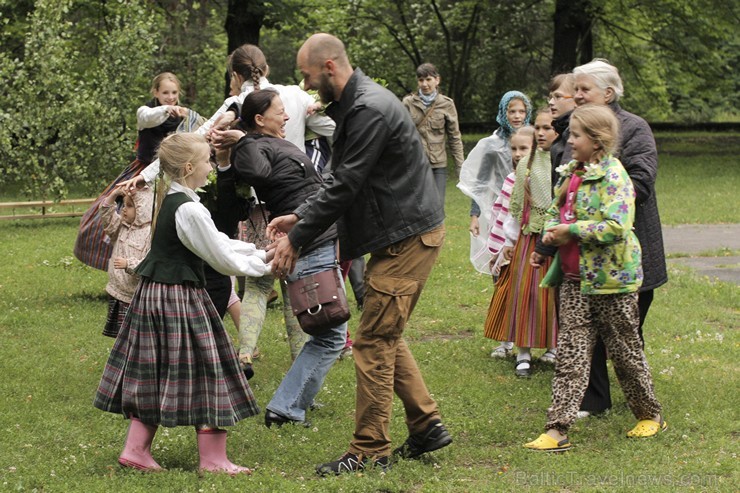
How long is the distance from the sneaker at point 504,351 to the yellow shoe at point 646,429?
2144 millimetres

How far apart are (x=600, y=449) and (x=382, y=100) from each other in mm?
2224

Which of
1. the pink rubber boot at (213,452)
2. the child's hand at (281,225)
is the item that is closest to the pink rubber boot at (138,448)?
the pink rubber boot at (213,452)

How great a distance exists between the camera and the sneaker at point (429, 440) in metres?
5.38

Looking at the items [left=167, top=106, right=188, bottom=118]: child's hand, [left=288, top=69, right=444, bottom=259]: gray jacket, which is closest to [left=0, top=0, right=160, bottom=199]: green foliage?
[left=167, top=106, right=188, bottom=118]: child's hand

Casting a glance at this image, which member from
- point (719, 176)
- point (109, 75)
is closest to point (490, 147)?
point (109, 75)

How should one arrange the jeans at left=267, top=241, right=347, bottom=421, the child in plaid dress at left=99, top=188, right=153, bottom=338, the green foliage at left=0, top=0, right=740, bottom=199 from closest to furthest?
the jeans at left=267, top=241, right=347, bottom=421 → the child in plaid dress at left=99, top=188, right=153, bottom=338 → the green foliage at left=0, top=0, right=740, bottom=199

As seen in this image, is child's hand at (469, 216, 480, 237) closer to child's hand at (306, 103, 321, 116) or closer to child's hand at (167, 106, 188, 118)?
child's hand at (306, 103, 321, 116)

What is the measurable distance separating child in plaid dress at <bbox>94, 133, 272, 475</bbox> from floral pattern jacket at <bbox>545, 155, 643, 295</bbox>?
168 centimetres

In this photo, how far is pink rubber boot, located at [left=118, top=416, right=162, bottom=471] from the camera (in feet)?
17.5

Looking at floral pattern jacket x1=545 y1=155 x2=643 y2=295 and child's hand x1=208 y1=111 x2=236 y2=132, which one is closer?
floral pattern jacket x1=545 y1=155 x2=643 y2=295

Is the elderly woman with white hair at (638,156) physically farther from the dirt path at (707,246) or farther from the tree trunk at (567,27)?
the tree trunk at (567,27)

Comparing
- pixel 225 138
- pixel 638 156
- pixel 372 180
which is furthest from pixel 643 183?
pixel 225 138

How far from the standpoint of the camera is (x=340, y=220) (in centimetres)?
533

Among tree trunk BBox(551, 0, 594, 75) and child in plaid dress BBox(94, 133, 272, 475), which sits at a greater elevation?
tree trunk BBox(551, 0, 594, 75)
